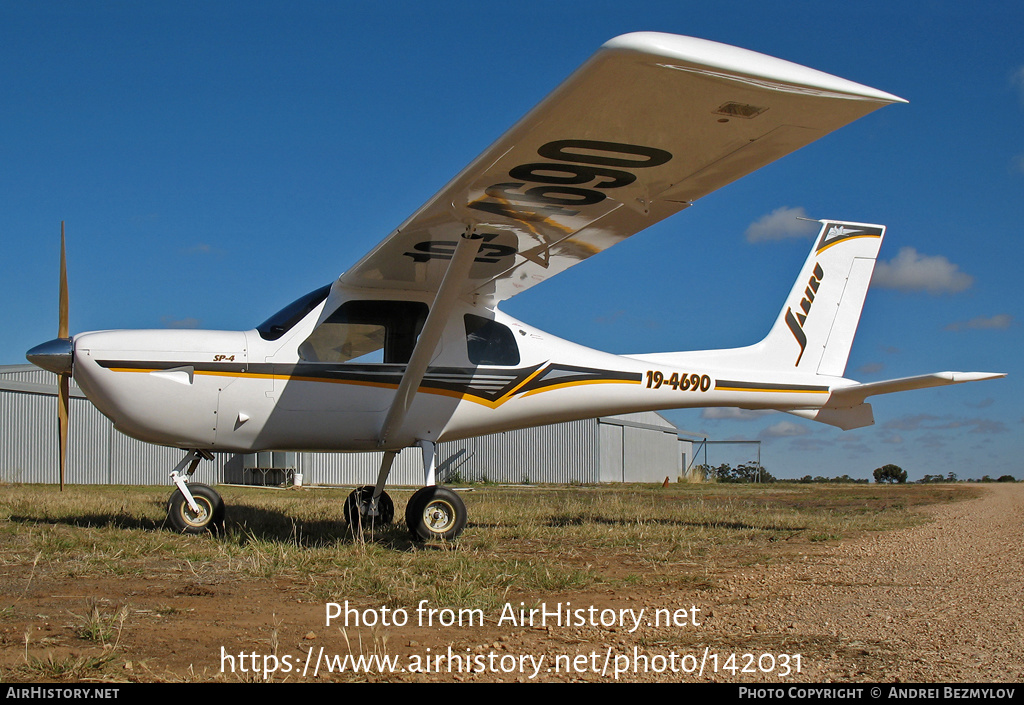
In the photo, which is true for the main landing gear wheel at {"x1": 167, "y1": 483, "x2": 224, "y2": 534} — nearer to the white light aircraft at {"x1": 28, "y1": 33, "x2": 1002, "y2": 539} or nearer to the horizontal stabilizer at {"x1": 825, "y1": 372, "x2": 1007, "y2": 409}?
the white light aircraft at {"x1": 28, "y1": 33, "x2": 1002, "y2": 539}

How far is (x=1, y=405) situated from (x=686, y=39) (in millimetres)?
25845

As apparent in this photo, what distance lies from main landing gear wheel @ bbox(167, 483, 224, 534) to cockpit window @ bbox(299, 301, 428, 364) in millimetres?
1638

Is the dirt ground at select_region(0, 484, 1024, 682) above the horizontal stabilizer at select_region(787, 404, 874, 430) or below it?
below

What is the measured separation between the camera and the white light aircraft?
4.22 meters

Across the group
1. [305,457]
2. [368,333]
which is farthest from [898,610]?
[305,457]

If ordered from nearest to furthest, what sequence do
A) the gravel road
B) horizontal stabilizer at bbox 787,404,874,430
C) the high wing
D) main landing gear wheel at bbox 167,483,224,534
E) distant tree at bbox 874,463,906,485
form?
the gravel road
the high wing
main landing gear wheel at bbox 167,483,224,534
horizontal stabilizer at bbox 787,404,874,430
distant tree at bbox 874,463,906,485

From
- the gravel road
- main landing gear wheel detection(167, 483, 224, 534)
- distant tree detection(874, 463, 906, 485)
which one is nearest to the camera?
the gravel road

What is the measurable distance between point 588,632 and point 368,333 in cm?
448

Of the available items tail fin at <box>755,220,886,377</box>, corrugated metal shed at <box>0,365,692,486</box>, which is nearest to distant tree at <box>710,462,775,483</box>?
corrugated metal shed at <box>0,365,692,486</box>

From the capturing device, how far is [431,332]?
654 cm

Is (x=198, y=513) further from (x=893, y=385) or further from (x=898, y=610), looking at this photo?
(x=893, y=385)

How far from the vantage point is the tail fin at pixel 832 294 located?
9.45 m

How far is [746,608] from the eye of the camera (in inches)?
161
